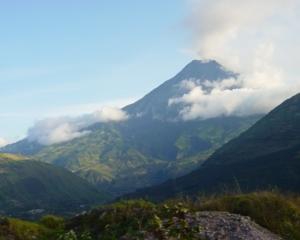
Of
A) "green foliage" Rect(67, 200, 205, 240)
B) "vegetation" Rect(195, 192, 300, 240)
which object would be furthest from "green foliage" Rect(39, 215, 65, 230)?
"vegetation" Rect(195, 192, 300, 240)

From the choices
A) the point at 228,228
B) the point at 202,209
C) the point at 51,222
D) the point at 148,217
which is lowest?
the point at 228,228

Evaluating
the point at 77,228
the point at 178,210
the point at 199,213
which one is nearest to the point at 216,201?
the point at 199,213

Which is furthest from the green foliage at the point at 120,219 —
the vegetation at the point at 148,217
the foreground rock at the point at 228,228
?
the foreground rock at the point at 228,228

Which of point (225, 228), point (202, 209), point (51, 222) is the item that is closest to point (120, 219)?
point (202, 209)

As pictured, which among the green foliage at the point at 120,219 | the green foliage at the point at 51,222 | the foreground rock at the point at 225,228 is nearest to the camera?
the foreground rock at the point at 225,228

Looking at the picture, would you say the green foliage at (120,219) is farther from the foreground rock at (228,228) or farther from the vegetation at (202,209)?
the foreground rock at (228,228)

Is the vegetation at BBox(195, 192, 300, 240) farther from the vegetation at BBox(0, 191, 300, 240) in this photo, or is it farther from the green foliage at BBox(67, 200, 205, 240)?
the green foliage at BBox(67, 200, 205, 240)

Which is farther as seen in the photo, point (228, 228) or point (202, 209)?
point (202, 209)

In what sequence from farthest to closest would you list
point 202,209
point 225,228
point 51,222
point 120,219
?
point 51,222 → point 202,209 → point 120,219 → point 225,228

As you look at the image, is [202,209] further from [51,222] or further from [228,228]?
[51,222]

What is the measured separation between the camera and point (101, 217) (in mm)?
24406

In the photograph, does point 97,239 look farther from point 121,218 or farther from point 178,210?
point 178,210

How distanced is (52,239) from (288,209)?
9875 millimetres

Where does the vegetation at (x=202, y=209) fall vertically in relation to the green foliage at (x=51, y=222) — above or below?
below
